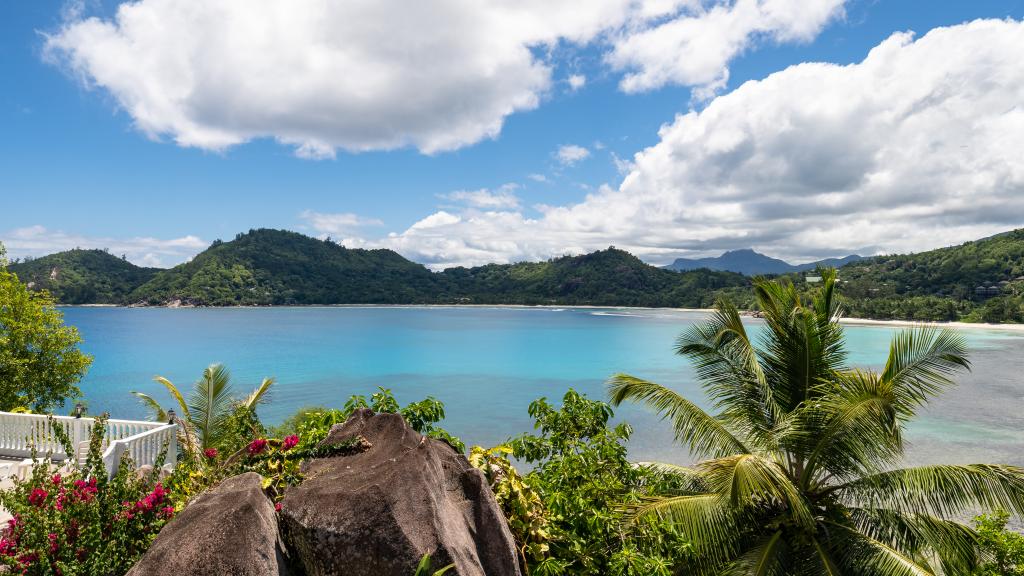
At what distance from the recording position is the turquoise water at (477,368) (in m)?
26.3

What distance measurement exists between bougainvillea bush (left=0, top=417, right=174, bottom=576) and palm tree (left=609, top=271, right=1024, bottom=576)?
3.98 meters

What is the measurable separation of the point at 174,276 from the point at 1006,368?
17283cm

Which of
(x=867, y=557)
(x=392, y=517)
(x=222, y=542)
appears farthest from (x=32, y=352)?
(x=867, y=557)

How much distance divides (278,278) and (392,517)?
174m

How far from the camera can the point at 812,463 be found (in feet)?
20.9

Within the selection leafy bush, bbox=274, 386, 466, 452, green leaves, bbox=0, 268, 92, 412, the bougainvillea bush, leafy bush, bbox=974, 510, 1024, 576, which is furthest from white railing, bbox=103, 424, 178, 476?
leafy bush, bbox=974, 510, 1024, 576

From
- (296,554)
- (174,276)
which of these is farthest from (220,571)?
(174,276)

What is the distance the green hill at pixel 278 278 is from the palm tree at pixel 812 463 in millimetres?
157806

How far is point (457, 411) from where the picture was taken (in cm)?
3212

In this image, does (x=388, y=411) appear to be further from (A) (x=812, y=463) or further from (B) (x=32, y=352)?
(B) (x=32, y=352)

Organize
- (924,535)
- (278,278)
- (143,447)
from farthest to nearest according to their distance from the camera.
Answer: (278,278)
(143,447)
(924,535)

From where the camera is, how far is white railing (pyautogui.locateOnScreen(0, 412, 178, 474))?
9.10m

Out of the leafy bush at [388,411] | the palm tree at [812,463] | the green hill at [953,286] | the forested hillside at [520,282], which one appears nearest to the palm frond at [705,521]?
the palm tree at [812,463]

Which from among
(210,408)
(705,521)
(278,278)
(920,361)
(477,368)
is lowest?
(477,368)
